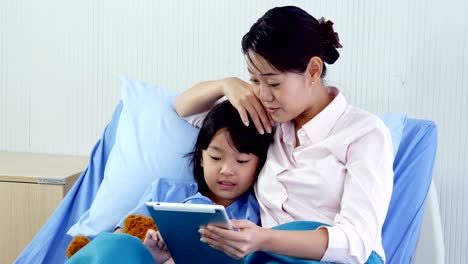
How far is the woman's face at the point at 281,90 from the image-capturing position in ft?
5.07

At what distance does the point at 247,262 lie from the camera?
1470 mm

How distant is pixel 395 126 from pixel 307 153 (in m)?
0.37

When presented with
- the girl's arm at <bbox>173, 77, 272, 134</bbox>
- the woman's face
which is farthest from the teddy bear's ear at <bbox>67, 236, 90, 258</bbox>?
the woman's face

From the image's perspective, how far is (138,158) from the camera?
192 centimetres

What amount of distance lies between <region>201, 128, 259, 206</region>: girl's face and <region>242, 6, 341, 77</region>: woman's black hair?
220 millimetres

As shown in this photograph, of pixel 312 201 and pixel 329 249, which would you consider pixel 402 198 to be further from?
pixel 329 249

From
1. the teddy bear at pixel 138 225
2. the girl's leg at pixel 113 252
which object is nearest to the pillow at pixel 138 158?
the teddy bear at pixel 138 225

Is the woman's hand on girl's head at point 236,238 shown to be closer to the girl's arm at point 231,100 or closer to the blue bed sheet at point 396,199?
the girl's arm at point 231,100

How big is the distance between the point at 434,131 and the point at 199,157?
1.90ft

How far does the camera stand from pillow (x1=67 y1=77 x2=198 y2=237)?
187cm

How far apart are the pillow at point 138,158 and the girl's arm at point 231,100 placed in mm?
66

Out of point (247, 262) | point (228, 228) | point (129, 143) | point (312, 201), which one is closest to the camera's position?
point (228, 228)

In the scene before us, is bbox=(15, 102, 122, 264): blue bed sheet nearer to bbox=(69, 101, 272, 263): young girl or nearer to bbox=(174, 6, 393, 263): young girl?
bbox=(69, 101, 272, 263): young girl

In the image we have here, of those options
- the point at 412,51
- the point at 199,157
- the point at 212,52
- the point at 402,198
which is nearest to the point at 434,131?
the point at 402,198
